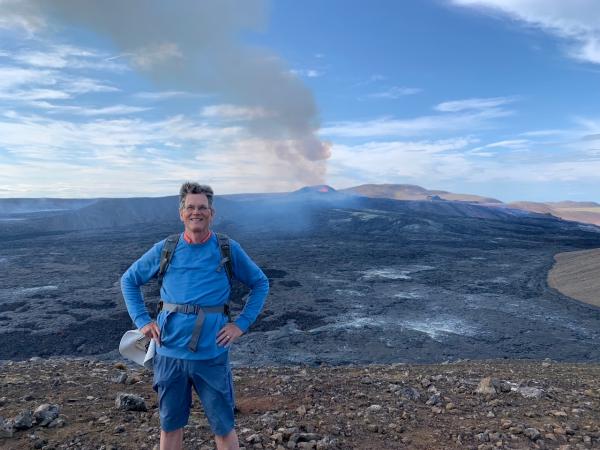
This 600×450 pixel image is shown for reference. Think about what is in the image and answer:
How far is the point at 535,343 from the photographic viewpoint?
11461 millimetres

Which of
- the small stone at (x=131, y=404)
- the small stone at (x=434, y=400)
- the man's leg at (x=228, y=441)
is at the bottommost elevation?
the small stone at (x=434, y=400)

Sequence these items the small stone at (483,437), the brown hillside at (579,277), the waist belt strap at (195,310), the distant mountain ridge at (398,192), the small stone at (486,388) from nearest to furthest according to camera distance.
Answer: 1. the waist belt strap at (195,310)
2. the small stone at (483,437)
3. the small stone at (486,388)
4. the brown hillside at (579,277)
5. the distant mountain ridge at (398,192)

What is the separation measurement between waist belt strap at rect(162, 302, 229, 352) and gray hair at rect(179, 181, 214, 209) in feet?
1.70

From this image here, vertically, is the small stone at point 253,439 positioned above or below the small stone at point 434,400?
above

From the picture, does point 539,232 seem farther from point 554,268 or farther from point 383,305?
point 383,305

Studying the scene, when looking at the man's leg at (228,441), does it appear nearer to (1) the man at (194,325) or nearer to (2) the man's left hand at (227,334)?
(1) the man at (194,325)

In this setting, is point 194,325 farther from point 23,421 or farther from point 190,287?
point 23,421

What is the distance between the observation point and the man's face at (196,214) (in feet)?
7.42

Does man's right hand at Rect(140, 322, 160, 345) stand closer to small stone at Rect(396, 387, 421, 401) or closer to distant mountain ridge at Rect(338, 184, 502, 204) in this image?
small stone at Rect(396, 387, 421, 401)

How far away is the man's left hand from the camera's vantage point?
2230 millimetres

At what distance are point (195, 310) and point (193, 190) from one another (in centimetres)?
63

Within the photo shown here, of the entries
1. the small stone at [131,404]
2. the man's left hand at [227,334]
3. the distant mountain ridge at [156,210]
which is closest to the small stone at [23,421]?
the small stone at [131,404]

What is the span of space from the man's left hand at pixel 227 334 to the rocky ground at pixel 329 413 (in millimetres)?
1382

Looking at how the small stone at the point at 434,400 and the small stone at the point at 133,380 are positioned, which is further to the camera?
the small stone at the point at 133,380
